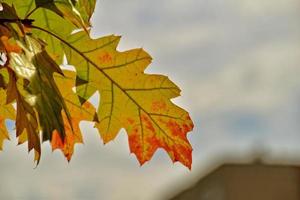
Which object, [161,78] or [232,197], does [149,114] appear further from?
Result: [232,197]

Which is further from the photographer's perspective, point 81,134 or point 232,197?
point 232,197

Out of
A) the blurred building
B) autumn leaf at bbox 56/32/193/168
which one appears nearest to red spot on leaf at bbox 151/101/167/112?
autumn leaf at bbox 56/32/193/168

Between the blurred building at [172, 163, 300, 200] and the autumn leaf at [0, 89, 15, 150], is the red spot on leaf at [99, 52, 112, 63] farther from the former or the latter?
the blurred building at [172, 163, 300, 200]

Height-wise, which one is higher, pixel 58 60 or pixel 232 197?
pixel 58 60

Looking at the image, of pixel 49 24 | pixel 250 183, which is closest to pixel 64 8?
pixel 49 24

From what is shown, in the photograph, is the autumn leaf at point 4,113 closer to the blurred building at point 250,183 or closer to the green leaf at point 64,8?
the green leaf at point 64,8

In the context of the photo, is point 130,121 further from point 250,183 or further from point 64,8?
point 250,183

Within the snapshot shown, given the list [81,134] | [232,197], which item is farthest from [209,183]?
[81,134]
